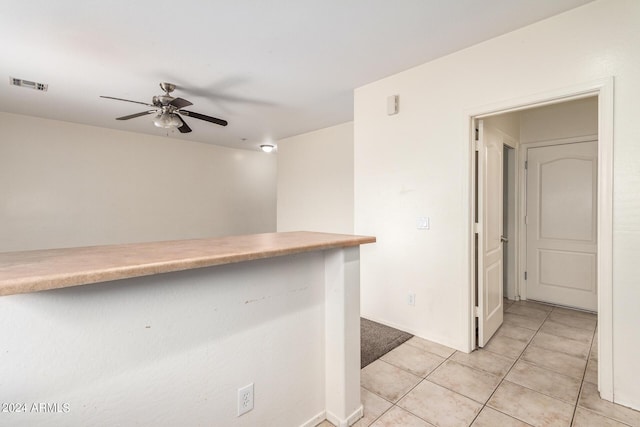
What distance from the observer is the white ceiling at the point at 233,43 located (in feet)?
6.71

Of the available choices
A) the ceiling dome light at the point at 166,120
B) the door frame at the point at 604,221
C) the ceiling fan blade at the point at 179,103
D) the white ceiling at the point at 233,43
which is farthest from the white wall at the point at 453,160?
the ceiling dome light at the point at 166,120

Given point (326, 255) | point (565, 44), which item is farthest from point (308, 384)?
point (565, 44)

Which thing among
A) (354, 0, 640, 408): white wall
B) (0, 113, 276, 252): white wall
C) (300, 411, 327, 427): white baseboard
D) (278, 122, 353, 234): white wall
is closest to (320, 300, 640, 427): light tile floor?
(300, 411, 327, 427): white baseboard

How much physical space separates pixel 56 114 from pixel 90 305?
4.86m

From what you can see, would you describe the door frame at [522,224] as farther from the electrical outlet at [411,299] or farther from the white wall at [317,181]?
the white wall at [317,181]

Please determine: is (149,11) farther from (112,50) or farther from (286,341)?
(286,341)

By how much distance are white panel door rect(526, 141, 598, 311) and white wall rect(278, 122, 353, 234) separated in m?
2.45

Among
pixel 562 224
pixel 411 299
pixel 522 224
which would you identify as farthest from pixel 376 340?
pixel 562 224

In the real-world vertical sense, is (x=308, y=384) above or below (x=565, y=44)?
below

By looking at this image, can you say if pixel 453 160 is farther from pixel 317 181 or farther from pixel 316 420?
pixel 317 181

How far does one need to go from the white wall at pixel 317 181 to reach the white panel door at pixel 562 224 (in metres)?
2.45

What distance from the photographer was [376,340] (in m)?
2.87

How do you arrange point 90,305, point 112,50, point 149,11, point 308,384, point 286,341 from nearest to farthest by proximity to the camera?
point 90,305, point 286,341, point 308,384, point 149,11, point 112,50

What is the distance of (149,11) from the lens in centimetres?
207
